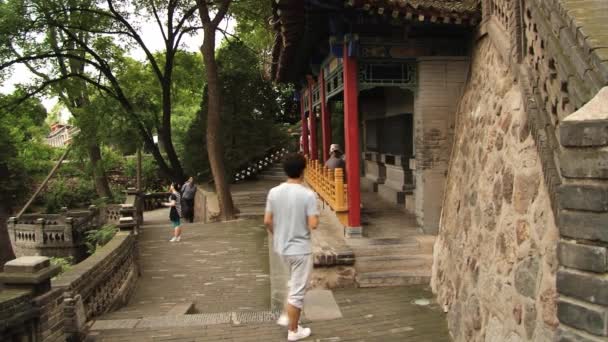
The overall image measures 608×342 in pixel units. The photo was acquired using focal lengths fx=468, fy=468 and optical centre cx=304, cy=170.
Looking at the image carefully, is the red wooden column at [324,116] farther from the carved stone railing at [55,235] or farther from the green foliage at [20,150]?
the green foliage at [20,150]

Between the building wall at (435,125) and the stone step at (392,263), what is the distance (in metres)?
0.83

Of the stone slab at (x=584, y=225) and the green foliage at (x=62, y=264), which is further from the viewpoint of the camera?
the green foliage at (x=62, y=264)

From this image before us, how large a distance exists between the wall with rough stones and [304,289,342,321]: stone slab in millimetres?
1336

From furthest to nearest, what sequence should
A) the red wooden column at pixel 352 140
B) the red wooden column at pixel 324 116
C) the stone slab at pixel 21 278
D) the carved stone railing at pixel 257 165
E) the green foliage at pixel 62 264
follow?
1. the carved stone railing at pixel 257 165
2. the red wooden column at pixel 324 116
3. the red wooden column at pixel 352 140
4. the green foliage at pixel 62 264
5. the stone slab at pixel 21 278

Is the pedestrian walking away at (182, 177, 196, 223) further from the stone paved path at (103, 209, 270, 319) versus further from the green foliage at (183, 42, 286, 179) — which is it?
the green foliage at (183, 42, 286, 179)

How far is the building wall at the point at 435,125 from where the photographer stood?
7660mm

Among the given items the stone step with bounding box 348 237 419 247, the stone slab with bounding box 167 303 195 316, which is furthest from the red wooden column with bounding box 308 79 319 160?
the stone slab with bounding box 167 303 195 316

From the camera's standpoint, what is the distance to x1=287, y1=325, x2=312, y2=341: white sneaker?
455cm

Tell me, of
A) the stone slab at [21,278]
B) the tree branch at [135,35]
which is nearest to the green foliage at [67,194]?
the tree branch at [135,35]

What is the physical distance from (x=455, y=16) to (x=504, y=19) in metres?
1.52

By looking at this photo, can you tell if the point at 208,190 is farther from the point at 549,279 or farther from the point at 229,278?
the point at 549,279

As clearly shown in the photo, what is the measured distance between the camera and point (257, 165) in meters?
23.3

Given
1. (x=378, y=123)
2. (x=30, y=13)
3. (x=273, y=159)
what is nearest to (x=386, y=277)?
(x=378, y=123)

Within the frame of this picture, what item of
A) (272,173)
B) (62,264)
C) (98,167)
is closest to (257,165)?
(272,173)
